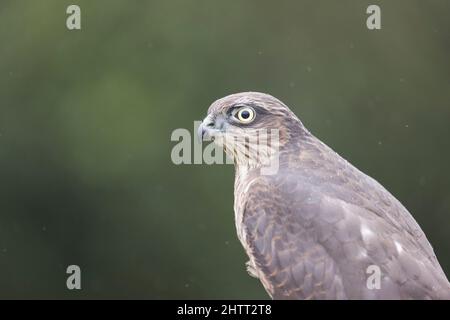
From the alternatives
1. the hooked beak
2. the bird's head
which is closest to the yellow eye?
the bird's head

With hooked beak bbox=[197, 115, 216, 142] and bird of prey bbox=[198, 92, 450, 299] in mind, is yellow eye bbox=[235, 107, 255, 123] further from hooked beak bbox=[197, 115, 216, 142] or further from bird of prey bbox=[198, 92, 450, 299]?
hooked beak bbox=[197, 115, 216, 142]

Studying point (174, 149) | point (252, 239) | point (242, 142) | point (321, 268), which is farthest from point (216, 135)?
point (174, 149)

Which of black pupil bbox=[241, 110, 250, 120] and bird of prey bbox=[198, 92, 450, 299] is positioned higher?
black pupil bbox=[241, 110, 250, 120]

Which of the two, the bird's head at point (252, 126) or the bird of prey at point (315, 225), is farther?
the bird's head at point (252, 126)

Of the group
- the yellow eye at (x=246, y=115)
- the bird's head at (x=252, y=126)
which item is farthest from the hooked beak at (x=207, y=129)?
the yellow eye at (x=246, y=115)

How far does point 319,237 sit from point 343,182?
0.50 metres

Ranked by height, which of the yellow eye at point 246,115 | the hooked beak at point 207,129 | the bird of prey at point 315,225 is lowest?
the bird of prey at point 315,225

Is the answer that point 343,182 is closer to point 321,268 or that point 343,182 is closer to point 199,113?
point 321,268

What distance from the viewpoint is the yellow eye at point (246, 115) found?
642 cm

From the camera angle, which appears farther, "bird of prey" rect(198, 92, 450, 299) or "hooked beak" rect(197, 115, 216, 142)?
"hooked beak" rect(197, 115, 216, 142)

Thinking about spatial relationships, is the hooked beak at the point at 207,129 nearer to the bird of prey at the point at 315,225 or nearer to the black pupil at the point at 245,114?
the bird of prey at the point at 315,225

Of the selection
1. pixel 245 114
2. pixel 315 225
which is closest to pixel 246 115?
pixel 245 114

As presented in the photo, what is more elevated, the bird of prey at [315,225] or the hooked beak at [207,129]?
the hooked beak at [207,129]

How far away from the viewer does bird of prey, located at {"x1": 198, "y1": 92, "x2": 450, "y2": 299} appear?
5.38 metres
